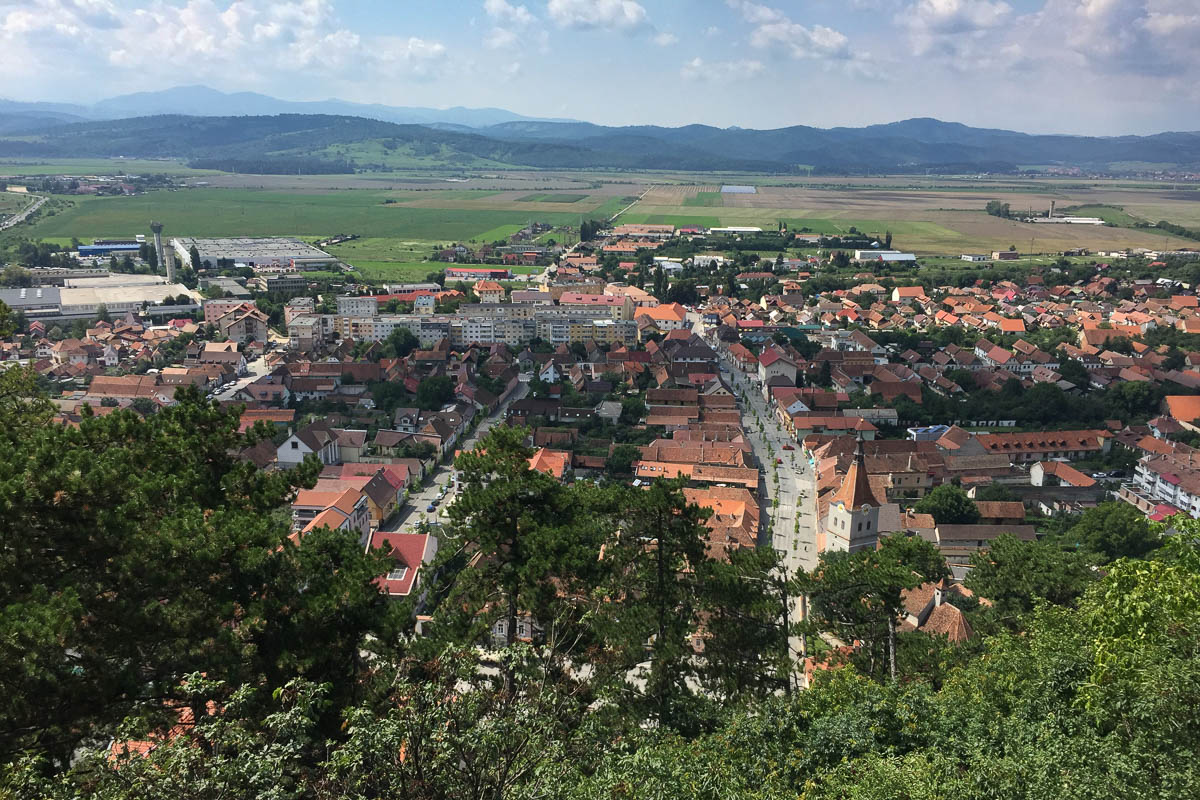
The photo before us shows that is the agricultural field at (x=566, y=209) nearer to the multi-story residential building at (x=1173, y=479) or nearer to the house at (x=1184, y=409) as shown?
the house at (x=1184, y=409)

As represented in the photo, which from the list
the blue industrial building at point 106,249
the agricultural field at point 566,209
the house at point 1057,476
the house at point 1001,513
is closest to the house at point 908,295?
the agricultural field at point 566,209

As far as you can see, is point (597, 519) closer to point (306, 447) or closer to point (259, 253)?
point (306, 447)

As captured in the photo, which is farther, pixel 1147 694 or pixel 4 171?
pixel 4 171

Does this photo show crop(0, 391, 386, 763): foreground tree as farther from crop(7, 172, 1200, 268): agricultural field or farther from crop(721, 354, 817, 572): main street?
crop(7, 172, 1200, 268): agricultural field

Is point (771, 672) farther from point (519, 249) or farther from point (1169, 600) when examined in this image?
point (519, 249)

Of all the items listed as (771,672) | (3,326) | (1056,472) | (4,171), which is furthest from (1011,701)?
(4,171)

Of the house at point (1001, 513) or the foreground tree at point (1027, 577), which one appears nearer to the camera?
the foreground tree at point (1027, 577)
